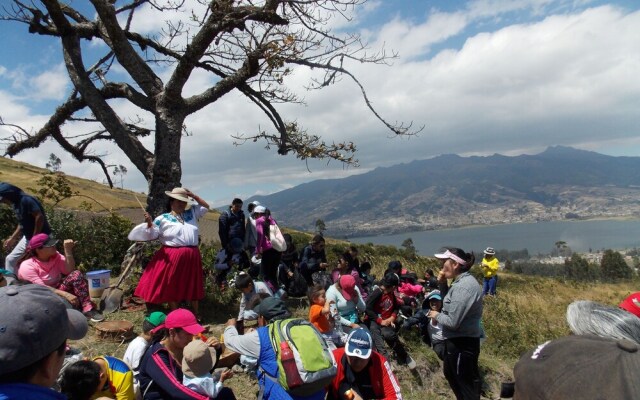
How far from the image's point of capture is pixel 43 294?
4.70 ft

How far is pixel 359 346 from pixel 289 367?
0.69 meters

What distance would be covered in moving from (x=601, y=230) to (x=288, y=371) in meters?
216

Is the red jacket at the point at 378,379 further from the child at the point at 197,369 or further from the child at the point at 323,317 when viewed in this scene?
the child at the point at 323,317

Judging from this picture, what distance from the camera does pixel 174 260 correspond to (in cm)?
502

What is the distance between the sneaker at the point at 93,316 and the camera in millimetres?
5218

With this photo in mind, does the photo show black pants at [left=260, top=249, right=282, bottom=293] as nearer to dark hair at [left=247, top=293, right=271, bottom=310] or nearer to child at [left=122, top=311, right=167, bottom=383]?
dark hair at [left=247, top=293, right=271, bottom=310]

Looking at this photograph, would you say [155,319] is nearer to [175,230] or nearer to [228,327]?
[228,327]

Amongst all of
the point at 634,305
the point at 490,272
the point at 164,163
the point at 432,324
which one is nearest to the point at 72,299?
the point at 164,163

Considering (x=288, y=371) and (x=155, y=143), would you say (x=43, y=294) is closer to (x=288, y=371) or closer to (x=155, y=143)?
(x=288, y=371)

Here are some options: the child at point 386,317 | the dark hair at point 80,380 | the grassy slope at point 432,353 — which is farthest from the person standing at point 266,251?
the dark hair at point 80,380

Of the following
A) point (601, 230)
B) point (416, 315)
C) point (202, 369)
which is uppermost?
point (202, 369)

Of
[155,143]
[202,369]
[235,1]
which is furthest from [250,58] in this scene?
[202,369]

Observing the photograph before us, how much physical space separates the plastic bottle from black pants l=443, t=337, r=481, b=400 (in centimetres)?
179

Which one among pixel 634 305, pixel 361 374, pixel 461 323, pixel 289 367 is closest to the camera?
pixel 634 305
